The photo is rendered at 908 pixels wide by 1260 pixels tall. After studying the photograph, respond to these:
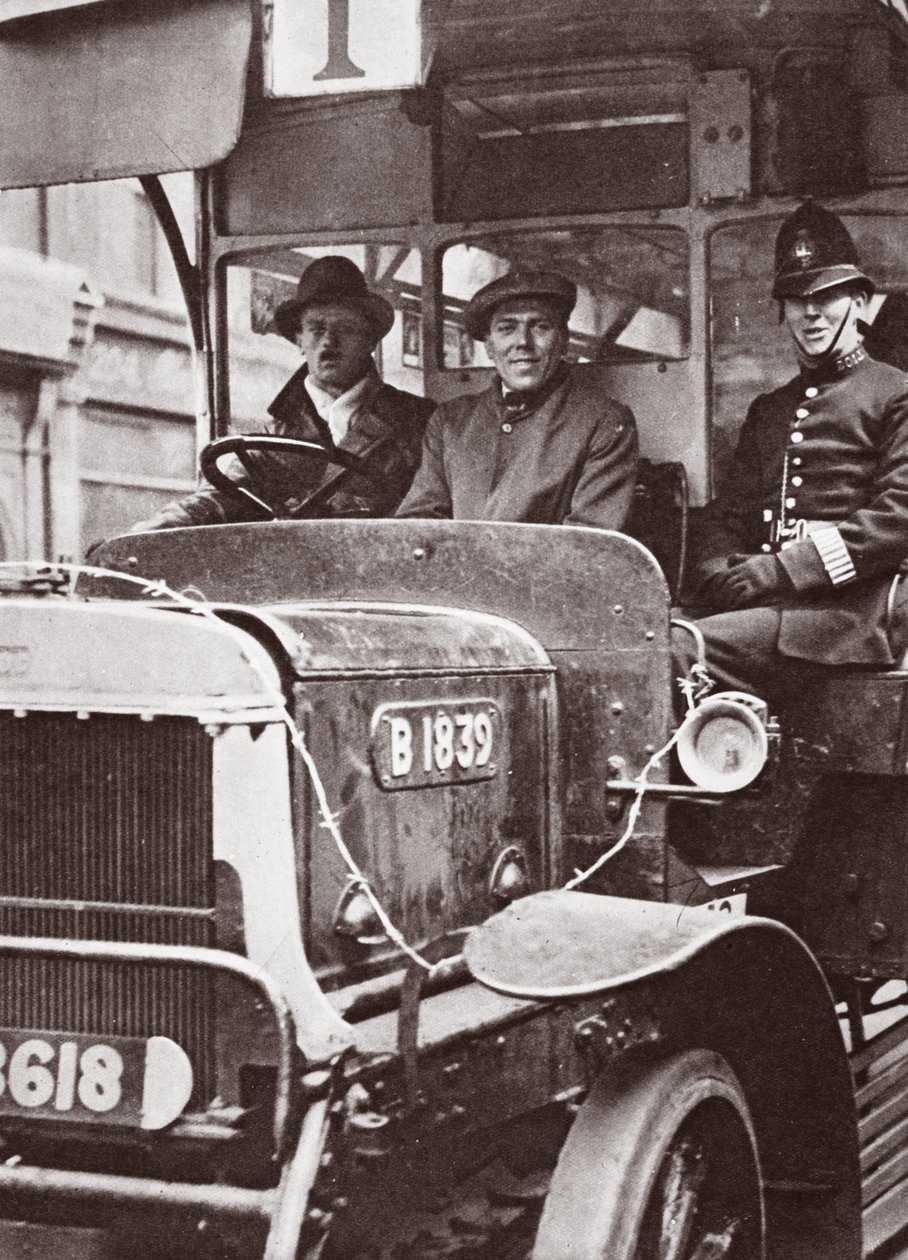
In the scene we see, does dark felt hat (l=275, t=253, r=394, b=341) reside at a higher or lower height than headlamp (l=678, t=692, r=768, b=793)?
higher

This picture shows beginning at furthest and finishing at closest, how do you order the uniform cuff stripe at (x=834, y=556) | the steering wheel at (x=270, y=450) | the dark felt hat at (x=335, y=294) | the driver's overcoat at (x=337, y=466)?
the dark felt hat at (x=335, y=294) → the driver's overcoat at (x=337, y=466) → the uniform cuff stripe at (x=834, y=556) → the steering wheel at (x=270, y=450)

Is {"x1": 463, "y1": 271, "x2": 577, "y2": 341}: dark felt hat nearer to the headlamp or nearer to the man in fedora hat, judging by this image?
the man in fedora hat

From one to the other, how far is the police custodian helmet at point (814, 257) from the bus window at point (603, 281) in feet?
2.09

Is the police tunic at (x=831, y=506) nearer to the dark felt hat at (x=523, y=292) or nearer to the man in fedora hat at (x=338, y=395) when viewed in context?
the dark felt hat at (x=523, y=292)

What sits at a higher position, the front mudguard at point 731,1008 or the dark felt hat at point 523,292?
the dark felt hat at point 523,292

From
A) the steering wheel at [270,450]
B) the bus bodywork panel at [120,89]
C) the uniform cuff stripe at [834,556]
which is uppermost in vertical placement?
the bus bodywork panel at [120,89]

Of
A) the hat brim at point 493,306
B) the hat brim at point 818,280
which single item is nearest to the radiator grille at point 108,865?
the hat brim at point 493,306

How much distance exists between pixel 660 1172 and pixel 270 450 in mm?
1786

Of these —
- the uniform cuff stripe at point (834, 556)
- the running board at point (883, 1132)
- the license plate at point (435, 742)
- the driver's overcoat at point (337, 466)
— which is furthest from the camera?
the driver's overcoat at point (337, 466)

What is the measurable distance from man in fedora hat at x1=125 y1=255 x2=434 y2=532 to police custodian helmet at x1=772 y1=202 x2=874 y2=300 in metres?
1.24

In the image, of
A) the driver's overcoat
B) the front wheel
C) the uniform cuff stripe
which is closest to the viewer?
the front wheel

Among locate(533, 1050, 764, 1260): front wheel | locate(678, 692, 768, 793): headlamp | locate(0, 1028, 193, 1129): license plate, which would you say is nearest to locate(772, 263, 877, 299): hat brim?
locate(678, 692, 768, 793): headlamp

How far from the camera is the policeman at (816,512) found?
13.1ft

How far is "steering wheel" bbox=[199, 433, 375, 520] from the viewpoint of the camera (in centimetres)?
373
